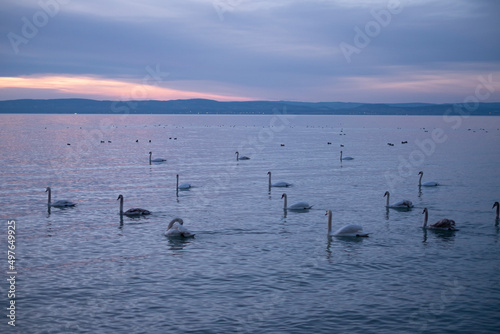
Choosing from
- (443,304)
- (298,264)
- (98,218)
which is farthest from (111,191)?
(443,304)

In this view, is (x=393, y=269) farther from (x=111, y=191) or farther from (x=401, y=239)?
(x=111, y=191)

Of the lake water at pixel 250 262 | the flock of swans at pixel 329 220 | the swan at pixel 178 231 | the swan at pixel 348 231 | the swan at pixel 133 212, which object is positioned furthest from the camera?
the swan at pixel 133 212

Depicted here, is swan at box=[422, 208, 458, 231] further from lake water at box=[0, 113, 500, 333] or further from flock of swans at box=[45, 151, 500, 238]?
lake water at box=[0, 113, 500, 333]

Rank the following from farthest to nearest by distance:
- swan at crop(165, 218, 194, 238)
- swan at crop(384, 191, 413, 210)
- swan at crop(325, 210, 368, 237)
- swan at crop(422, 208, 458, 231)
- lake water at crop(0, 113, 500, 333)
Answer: swan at crop(384, 191, 413, 210) < swan at crop(422, 208, 458, 231) < swan at crop(325, 210, 368, 237) < swan at crop(165, 218, 194, 238) < lake water at crop(0, 113, 500, 333)

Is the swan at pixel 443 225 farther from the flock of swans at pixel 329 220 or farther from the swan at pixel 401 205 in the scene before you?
the swan at pixel 401 205

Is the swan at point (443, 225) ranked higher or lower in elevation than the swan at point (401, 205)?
lower

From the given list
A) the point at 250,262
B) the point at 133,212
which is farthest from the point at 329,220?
the point at 133,212

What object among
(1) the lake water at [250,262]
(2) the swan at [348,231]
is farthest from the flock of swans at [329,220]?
(1) the lake water at [250,262]

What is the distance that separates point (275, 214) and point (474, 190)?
73.9 ft

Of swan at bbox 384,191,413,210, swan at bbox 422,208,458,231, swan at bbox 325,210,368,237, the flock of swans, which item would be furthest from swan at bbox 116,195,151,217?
swan at bbox 422,208,458,231

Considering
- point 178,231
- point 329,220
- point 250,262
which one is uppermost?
point 329,220

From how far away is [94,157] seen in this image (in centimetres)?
8156

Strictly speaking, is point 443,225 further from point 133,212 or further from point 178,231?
point 133,212

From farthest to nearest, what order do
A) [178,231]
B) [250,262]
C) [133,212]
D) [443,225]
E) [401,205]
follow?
[401,205], [133,212], [443,225], [178,231], [250,262]
